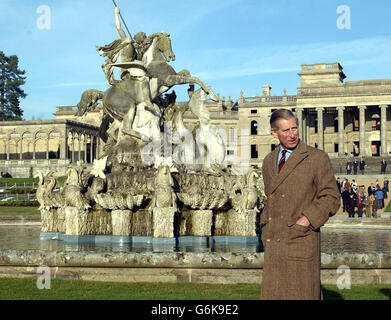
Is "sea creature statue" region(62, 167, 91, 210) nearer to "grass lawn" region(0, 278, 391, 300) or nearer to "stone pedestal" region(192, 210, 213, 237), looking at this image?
"stone pedestal" region(192, 210, 213, 237)

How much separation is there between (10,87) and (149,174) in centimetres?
10548

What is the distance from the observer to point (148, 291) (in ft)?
30.0

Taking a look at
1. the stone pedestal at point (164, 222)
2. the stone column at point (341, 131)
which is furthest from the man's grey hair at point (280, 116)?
the stone column at point (341, 131)

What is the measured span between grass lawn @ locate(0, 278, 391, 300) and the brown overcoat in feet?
9.60

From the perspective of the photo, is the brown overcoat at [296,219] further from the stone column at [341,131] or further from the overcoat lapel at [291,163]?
the stone column at [341,131]

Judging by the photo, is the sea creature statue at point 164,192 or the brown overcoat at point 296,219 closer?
Result: the brown overcoat at point 296,219

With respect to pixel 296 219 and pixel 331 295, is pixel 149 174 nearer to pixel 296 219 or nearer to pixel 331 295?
pixel 331 295

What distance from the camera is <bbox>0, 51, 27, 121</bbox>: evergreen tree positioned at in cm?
11556

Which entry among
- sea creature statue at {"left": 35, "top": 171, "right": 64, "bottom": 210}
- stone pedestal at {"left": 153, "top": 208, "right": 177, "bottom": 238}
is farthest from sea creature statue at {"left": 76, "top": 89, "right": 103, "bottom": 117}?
stone pedestal at {"left": 153, "top": 208, "right": 177, "bottom": 238}

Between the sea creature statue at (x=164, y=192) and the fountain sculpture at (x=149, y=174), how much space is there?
2 cm

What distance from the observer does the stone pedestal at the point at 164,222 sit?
13.9m

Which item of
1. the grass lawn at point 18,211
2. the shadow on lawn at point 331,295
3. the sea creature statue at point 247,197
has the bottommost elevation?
the grass lawn at point 18,211
